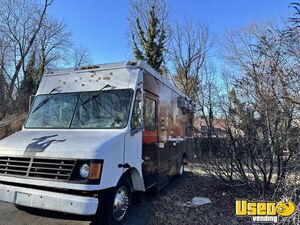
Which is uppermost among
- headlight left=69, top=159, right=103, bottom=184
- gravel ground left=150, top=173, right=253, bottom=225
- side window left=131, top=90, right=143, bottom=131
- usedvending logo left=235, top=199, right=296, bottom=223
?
side window left=131, top=90, right=143, bottom=131

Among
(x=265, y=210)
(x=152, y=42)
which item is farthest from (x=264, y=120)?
(x=152, y=42)

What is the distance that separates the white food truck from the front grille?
16mm

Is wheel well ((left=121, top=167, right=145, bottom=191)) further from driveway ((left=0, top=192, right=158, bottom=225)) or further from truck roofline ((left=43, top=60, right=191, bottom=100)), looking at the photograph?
truck roofline ((left=43, top=60, right=191, bottom=100))

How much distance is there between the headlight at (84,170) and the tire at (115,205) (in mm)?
708

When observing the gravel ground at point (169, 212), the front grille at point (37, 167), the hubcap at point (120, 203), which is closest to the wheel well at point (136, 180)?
the hubcap at point (120, 203)

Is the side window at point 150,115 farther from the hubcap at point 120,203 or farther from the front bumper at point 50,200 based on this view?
the front bumper at point 50,200

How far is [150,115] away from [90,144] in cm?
228

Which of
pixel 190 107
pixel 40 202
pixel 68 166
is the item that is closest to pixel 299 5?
pixel 68 166

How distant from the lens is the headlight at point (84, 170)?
175 inches

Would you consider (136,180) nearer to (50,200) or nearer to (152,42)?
(50,200)

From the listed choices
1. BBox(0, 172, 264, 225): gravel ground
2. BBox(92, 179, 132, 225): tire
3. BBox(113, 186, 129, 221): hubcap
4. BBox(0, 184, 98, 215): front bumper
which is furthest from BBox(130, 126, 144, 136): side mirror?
BBox(0, 172, 264, 225): gravel ground

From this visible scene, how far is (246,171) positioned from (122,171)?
12.6ft

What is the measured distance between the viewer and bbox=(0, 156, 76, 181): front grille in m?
4.54

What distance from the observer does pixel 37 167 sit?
15.5 feet
